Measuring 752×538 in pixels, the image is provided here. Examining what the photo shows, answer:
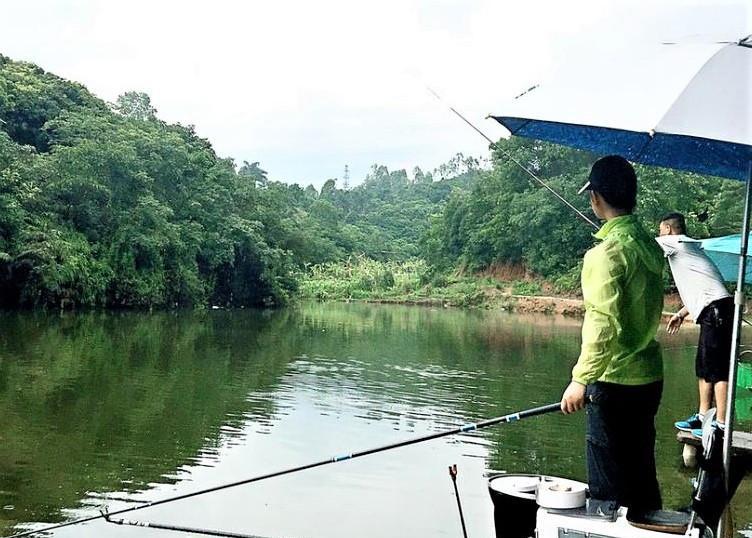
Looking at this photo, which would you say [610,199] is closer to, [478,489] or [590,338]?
[590,338]

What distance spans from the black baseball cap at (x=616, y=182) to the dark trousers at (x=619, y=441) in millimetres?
557

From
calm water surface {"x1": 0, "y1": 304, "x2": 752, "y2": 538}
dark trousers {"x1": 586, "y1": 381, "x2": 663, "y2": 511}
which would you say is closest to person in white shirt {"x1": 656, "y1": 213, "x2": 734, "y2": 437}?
calm water surface {"x1": 0, "y1": 304, "x2": 752, "y2": 538}

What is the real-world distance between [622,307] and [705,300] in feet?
6.82

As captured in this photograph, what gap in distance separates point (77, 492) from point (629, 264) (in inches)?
136

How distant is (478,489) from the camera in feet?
16.9

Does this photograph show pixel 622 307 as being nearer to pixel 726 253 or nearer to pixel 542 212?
pixel 726 253

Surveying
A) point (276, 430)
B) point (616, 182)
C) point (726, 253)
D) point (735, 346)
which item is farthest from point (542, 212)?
point (616, 182)

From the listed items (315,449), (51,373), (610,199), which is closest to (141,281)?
(51,373)

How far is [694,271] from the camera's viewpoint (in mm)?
4379

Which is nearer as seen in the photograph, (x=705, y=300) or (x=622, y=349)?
(x=622, y=349)

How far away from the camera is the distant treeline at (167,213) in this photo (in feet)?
66.2

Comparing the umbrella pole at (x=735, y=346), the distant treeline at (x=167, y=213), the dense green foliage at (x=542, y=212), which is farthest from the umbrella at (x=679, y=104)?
the dense green foliage at (x=542, y=212)

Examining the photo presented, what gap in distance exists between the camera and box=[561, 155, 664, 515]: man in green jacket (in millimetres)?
2451

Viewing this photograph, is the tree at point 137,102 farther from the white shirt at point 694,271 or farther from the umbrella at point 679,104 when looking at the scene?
the umbrella at point 679,104
